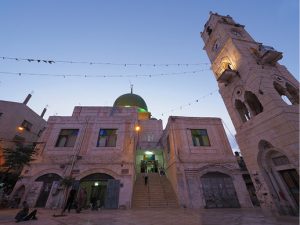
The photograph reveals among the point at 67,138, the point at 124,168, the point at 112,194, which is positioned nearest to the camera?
the point at 112,194

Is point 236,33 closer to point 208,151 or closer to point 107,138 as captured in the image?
point 208,151

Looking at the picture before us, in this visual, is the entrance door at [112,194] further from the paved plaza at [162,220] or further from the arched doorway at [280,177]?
the arched doorway at [280,177]

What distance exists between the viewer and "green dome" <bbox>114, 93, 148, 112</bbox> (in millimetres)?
32031

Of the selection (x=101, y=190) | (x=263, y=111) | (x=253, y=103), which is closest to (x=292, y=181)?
(x=263, y=111)

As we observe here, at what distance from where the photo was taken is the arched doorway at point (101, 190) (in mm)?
14195

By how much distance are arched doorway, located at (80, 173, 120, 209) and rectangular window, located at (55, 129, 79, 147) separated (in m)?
4.22

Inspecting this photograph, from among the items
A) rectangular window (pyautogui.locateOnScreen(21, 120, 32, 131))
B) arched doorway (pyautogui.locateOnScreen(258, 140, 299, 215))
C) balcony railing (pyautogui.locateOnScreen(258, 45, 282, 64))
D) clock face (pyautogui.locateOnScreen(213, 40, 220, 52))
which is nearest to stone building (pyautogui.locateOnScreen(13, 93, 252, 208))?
arched doorway (pyautogui.locateOnScreen(258, 140, 299, 215))

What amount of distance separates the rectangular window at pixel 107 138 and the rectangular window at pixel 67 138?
8.67ft

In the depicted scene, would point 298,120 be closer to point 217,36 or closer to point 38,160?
point 217,36

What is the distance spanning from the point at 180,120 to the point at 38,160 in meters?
14.9

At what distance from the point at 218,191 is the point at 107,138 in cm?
1188

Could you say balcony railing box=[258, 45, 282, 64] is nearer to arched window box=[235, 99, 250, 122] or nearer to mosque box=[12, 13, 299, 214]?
mosque box=[12, 13, 299, 214]

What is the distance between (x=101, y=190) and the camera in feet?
49.8

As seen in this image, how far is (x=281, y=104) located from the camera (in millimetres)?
8008
